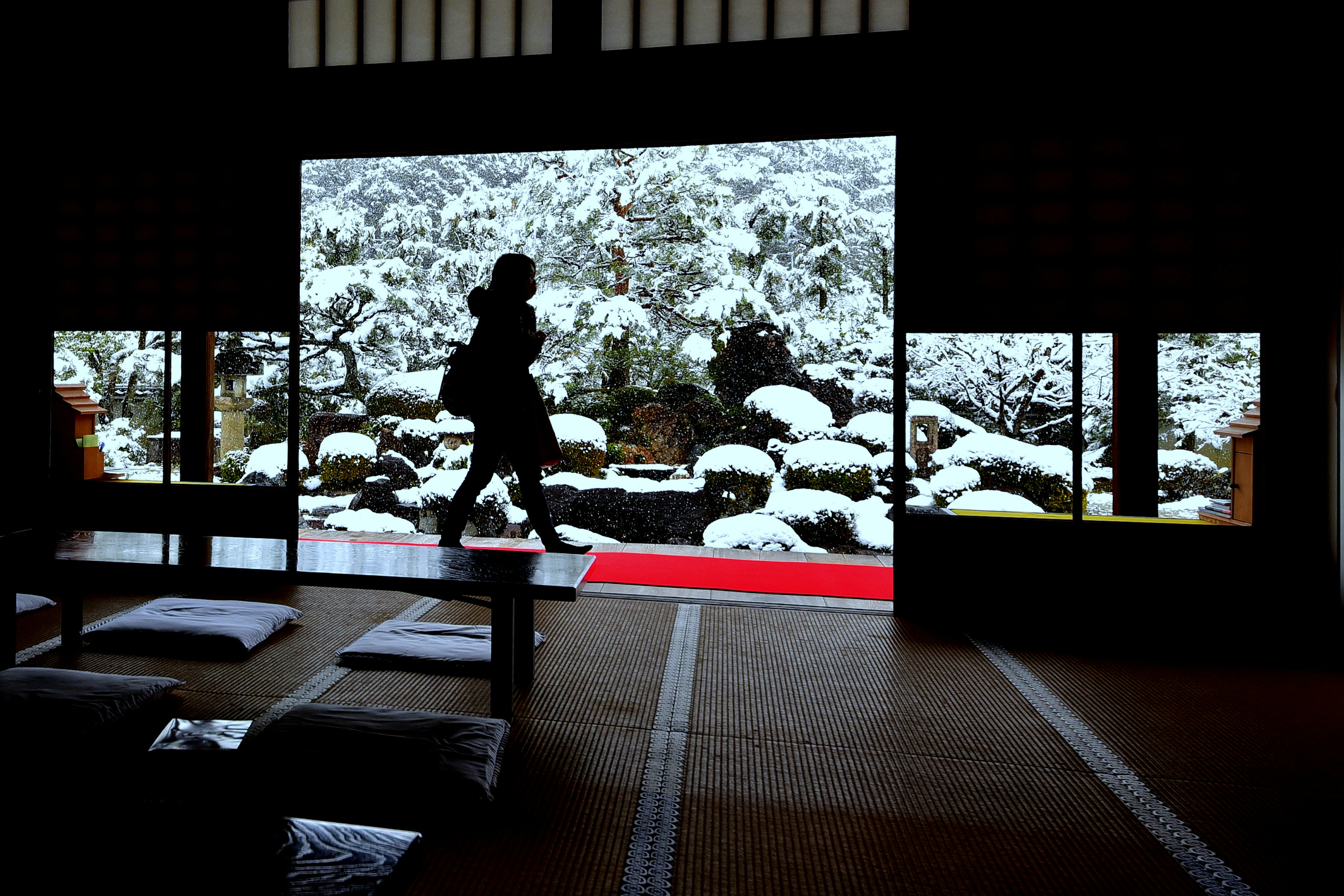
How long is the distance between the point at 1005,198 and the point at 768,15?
1.28 m

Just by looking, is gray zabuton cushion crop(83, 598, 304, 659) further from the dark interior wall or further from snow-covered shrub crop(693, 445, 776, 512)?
snow-covered shrub crop(693, 445, 776, 512)

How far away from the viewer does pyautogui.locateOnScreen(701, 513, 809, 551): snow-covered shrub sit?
6.84 meters

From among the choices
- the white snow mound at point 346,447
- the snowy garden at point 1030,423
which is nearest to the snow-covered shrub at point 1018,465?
the snowy garden at point 1030,423

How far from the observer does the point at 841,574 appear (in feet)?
12.3

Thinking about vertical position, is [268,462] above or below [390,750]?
above

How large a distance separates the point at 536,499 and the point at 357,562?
129 cm

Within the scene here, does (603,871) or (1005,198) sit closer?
(603,871)

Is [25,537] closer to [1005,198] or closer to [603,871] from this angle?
[603,871]

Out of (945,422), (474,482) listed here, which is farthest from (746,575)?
(945,422)

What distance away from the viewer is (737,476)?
23.6 feet

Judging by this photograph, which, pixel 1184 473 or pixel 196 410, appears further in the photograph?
pixel 1184 473

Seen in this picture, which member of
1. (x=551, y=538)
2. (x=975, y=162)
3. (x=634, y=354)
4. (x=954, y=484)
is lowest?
(x=551, y=538)

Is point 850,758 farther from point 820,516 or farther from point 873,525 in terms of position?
point 873,525

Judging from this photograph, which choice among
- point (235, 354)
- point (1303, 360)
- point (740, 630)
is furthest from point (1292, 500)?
point (235, 354)
